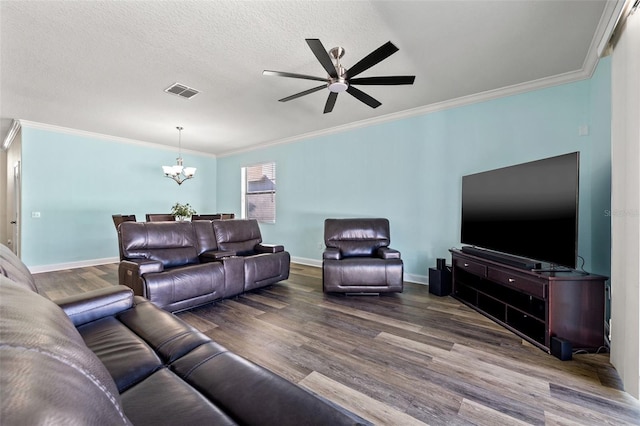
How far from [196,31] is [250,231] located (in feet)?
8.90

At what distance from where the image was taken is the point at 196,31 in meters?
2.32

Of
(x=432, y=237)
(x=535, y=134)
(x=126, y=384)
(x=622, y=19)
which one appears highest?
(x=622, y=19)

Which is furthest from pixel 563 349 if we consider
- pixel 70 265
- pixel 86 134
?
pixel 86 134

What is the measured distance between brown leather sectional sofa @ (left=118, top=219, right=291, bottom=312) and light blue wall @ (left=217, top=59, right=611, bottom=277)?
170 cm

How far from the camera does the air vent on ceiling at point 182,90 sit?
10.9 feet

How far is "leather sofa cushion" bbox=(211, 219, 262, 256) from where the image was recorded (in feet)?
12.9

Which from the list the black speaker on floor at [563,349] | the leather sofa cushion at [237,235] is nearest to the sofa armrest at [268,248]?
the leather sofa cushion at [237,235]

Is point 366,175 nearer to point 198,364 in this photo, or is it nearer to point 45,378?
point 198,364

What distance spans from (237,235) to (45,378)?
382 centimetres

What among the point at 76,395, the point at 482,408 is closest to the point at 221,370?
the point at 76,395

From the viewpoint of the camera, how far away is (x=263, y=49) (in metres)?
2.58

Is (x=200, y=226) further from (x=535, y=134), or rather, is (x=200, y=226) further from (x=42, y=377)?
(x=535, y=134)

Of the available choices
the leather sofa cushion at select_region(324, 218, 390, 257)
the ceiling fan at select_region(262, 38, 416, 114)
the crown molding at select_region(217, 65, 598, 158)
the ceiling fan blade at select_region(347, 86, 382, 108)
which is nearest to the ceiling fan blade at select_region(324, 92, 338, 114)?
the ceiling fan at select_region(262, 38, 416, 114)

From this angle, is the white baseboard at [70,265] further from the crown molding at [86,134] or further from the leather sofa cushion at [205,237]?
the leather sofa cushion at [205,237]
